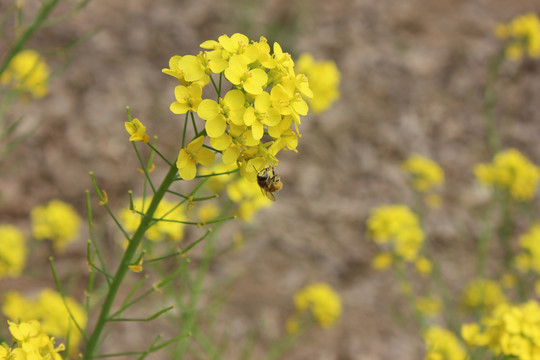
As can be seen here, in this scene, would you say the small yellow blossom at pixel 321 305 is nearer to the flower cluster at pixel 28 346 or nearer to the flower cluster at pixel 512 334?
the flower cluster at pixel 512 334

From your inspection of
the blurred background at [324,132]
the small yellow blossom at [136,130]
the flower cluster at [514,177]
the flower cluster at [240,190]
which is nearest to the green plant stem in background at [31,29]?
the flower cluster at [240,190]

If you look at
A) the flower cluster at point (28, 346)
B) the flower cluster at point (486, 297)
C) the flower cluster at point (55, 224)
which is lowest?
the flower cluster at point (28, 346)

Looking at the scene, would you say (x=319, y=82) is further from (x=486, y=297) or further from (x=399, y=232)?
(x=486, y=297)

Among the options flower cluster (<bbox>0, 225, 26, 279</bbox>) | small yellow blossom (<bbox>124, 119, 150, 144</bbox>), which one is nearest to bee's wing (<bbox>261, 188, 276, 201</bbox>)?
small yellow blossom (<bbox>124, 119, 150, 144</bbox>)

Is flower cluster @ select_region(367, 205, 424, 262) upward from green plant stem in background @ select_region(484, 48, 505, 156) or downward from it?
downward

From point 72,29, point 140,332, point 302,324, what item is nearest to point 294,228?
point 302,324

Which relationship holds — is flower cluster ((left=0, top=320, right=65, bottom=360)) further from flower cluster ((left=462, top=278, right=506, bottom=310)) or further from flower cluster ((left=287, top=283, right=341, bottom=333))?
flower cluster ((left=462, top=278, right=506, bottom=310))
